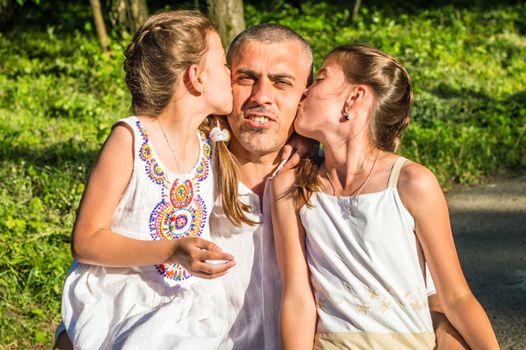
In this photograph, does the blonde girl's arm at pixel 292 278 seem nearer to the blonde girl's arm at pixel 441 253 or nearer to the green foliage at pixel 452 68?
the blonde girl's arm at pixel 441 253

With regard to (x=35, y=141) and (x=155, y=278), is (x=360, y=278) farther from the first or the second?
(x=35, y=141)

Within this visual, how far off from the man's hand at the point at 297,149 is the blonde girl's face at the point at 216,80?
0.98 ft

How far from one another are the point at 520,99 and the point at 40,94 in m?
4.31

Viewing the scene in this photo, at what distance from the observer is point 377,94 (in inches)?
120

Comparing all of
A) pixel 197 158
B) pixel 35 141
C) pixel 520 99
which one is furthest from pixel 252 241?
pixel 520 99

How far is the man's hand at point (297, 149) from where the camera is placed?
3.27 metres

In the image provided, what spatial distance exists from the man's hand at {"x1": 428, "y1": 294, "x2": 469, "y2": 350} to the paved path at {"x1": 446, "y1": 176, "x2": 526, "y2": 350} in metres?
0.99

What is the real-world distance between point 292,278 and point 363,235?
311 millimetres

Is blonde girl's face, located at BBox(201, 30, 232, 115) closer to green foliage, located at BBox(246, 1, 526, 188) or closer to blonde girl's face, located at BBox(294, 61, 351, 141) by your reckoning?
blonde girl's face, located at BBox(294, 61, 351, 141)

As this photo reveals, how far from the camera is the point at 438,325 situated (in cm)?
298

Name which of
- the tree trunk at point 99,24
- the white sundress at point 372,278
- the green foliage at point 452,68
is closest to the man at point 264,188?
the white sundress at point 372,278

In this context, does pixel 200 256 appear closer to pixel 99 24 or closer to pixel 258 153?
pixel 258 153

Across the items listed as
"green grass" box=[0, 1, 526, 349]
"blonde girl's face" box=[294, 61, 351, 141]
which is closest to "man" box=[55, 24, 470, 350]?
"blonde girl's face" box=[294, 61, 351, 141]

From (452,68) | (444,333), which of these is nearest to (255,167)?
(444,333)
